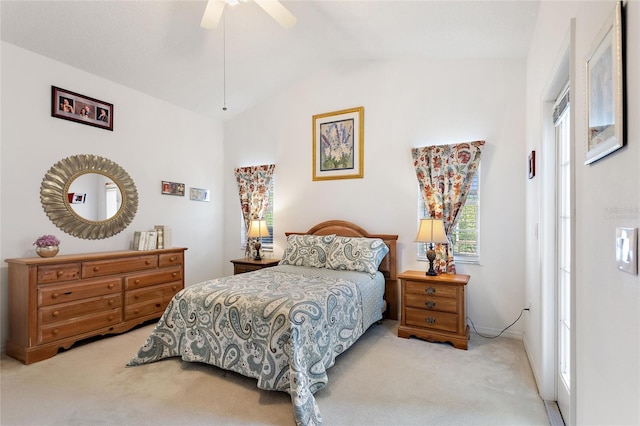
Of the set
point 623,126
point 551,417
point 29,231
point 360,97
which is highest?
point 360,97

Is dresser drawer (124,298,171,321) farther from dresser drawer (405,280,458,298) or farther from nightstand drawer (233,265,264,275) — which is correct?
dresser drawer (405,280,458,298)

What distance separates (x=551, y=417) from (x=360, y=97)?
3647 mm

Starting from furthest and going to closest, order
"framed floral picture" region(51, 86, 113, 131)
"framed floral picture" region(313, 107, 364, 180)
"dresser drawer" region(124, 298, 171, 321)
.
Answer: "framed floral picture" region(313, 107, 364, 180) → "dresser drawer" region(124, 298, 171, 321) → "framed floral picture" region(51, 86, 113, 131)

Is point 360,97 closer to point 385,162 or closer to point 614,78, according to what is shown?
point 385,162

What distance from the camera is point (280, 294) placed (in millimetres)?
2570

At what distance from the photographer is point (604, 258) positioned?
109 centimetres

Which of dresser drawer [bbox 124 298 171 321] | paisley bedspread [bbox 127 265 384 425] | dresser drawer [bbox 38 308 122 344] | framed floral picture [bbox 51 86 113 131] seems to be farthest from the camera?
dresser drawer [bbox 124 298 171 321]

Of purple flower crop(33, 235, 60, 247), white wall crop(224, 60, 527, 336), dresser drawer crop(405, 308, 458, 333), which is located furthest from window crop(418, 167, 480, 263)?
purple flower crop(33, 235, 60, 247)

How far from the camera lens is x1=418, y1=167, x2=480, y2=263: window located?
358 cm

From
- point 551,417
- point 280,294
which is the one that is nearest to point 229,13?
point 280,294

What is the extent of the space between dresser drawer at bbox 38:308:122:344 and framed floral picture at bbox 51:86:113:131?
2029 millimetres

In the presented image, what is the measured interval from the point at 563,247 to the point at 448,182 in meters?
1.54

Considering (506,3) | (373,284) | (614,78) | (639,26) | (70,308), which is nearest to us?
(639,26)

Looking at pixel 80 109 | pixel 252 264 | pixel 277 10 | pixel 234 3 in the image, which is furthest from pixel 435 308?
pixel 80 109
